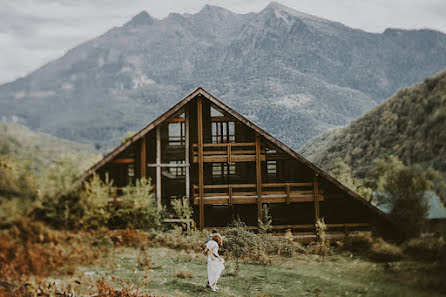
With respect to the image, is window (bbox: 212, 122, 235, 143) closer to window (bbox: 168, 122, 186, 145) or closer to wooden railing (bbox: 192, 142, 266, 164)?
wooden railing (bbox: 192, 142, 266, 164)

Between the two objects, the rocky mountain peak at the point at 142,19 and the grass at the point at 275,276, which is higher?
the rocky mountain peak at the point at 142,19

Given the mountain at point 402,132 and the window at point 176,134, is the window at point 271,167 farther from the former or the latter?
the window at point 176,134

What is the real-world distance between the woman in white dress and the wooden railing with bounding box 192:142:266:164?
1.08m

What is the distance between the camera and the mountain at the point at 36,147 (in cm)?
701

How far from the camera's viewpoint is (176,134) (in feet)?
20.8

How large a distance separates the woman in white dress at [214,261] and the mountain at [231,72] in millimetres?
1758

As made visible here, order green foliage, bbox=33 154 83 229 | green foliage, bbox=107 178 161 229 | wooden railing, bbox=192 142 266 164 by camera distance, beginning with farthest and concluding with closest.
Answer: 1. green foliage, bbox=33 154 83 229
2. green foliage, bbox=107 178 161 229
3. wooden railing, bbox=192 142 266 164

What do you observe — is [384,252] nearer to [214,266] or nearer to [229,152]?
[214,266]

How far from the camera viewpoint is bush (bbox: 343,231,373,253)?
5.74 m

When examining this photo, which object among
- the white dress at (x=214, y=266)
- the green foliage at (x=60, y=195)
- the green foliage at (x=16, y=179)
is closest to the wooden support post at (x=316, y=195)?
the white dress at (x=214, y=266)

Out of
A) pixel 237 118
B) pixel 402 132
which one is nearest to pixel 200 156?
pixel 237 118

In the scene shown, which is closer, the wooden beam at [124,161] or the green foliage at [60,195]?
the wooden beam at [124,161]

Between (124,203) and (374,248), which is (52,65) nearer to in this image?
(124,203)

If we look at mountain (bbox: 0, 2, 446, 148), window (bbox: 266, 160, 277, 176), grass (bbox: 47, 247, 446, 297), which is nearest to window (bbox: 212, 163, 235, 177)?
window (bbox: 266, 160, 277, 176)
